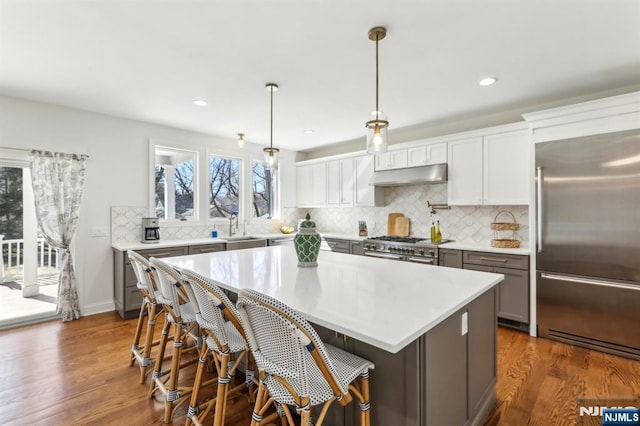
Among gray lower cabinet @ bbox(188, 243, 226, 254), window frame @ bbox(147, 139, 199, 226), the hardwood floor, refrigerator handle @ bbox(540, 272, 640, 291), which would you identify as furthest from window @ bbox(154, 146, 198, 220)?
refrigerator handle @ bbox(540, 272, 640, 291)

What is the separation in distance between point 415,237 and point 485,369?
2.77m

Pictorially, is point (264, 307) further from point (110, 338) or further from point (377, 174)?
point (377, 174)

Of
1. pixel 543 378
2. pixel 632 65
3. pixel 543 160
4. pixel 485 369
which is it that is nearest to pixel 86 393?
pixel 485 369

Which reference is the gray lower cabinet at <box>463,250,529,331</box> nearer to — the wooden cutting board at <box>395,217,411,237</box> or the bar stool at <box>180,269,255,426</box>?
the wooden cutting board at <box>395,217,411,237</box>

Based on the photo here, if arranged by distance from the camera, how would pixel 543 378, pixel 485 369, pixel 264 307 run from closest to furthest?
pixel 264 307, pixel 485 369, pixel 543 378

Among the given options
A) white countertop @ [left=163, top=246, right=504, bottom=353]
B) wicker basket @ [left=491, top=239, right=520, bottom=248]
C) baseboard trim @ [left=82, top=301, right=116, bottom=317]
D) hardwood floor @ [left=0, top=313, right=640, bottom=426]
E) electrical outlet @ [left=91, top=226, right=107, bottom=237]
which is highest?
electrical outlet @ [left=91, top=226, right=107, bottom=237]

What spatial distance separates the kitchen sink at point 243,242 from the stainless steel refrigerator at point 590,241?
3744 millimetres

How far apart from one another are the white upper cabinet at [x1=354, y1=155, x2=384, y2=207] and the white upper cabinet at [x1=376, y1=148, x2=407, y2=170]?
166mm

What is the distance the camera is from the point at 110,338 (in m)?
3.11

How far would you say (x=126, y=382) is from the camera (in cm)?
231

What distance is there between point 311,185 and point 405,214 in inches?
76.1

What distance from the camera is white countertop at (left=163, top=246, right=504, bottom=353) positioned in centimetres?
117

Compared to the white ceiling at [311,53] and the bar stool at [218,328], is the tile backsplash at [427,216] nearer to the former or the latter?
the white ceiling at [311,53]

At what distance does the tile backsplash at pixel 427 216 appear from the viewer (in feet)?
12.6
